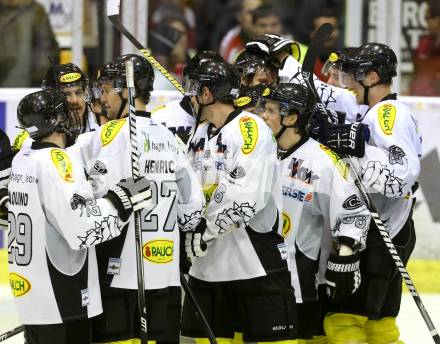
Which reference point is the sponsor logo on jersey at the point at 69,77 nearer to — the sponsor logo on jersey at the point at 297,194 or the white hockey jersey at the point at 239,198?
the white hockey jersey at the point at 239,198

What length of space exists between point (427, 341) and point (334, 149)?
1.56 m

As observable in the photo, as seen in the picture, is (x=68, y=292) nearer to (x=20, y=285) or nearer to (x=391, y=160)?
(x=20, y=285)

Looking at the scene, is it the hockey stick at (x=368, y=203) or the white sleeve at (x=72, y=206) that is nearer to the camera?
the white sleeve at (x=72, y=206)

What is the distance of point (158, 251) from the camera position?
4.43 m

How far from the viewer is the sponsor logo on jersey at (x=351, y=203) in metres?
4.82

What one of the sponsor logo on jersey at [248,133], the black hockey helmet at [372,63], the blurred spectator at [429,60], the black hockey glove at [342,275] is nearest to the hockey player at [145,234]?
the sponsor logo on jersey at [248,133]

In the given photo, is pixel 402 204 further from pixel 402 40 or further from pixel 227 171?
pixel 402 40

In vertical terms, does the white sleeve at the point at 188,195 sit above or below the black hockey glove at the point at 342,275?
above

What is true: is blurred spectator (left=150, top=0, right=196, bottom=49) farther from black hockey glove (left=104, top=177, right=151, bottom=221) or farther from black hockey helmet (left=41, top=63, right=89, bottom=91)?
black hockey glove (left=104, top=177, right=151, bottom=221)

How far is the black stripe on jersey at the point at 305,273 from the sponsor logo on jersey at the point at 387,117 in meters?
0.64

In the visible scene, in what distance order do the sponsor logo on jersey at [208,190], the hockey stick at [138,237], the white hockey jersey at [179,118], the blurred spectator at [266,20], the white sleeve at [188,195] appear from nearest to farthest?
the hockey stick at [138,237]
the white sleeve at [188,195]
the sponsor logo on jersey at [208,190]
the white hockey jersey at [179,118]
the blurred spectator at [266,20]

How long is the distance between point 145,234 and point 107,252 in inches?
6.1

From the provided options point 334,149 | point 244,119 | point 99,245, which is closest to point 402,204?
point 334,149

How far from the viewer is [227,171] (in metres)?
4.60
